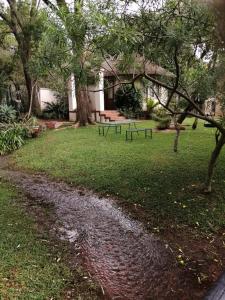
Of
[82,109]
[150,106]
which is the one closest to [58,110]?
[82,109]

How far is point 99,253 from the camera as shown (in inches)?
190

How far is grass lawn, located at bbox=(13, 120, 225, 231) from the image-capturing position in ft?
20.0

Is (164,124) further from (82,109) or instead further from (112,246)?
(112,246)

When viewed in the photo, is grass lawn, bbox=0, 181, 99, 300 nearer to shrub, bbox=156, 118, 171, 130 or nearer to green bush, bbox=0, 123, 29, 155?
green bush, bbox=0, 123, 29, 155

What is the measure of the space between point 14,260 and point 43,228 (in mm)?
1219

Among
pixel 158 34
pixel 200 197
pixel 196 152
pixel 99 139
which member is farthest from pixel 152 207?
pixel 99 139

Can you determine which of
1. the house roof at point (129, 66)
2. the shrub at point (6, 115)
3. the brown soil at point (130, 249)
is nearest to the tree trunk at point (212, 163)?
the brown soil at point (130, 249)

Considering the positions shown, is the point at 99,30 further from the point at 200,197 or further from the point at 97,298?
the point at 200,197

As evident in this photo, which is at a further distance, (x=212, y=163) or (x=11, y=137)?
(x=11, y=137)

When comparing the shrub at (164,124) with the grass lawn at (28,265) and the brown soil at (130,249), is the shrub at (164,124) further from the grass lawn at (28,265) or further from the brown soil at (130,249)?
the grass lawn at (28,265)

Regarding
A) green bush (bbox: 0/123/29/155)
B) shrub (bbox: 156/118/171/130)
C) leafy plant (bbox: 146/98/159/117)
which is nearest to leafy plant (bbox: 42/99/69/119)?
leafy plant (bbox: 146/98/159/117)

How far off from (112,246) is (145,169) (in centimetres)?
359

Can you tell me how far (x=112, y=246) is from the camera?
506 centimetres

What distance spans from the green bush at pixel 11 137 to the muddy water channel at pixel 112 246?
17.0 ft
